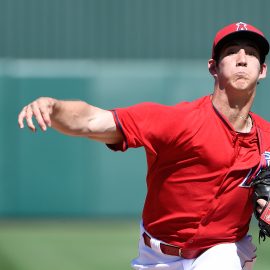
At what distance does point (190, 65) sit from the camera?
994 cm

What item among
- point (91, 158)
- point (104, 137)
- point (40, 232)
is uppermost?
point (104, 137)

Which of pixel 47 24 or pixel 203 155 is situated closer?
pixel 203 155

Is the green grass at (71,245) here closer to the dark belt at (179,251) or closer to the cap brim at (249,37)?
the dark belt at (179,251)

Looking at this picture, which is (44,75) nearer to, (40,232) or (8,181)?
(8,181)

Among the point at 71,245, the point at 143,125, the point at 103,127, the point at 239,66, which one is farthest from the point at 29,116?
the point at 71,245

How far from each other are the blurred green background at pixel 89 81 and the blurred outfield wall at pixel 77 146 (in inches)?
0.5

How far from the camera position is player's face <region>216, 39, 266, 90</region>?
439 cm

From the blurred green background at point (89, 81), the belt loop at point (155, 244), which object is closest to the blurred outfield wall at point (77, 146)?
the blurred green background at point (89, 81)

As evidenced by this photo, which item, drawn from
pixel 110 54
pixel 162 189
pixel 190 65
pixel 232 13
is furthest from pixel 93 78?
pixel 162 189

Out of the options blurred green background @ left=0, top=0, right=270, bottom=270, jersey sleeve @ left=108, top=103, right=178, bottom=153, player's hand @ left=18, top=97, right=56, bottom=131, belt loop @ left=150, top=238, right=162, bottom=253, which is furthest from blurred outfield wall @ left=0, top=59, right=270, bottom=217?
player's hand @ left=18, top=97, right=56, bottom=131

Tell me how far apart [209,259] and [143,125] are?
0.85 meters

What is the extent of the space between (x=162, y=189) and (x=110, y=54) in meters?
5.89

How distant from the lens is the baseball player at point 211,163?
167 inches

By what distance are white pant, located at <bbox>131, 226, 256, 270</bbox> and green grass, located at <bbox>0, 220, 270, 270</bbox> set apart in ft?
8.41
